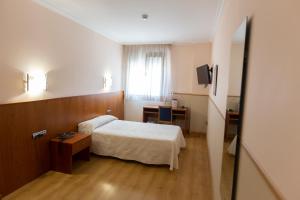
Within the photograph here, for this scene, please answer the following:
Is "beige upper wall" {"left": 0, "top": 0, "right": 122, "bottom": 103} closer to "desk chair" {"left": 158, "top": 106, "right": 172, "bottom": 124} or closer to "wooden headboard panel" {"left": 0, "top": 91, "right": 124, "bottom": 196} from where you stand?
"wooden headboard panel" {"left": 0, "top": 91, "right": 124, "bottom": 196}

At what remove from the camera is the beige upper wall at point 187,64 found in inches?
210

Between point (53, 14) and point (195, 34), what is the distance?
3.05m

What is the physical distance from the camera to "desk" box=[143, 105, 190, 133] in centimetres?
537

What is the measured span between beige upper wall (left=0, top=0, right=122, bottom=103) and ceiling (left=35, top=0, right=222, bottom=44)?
238mm

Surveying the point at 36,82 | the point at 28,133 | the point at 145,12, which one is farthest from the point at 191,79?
the point at 28,133

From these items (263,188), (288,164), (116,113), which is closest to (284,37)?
(288,164)

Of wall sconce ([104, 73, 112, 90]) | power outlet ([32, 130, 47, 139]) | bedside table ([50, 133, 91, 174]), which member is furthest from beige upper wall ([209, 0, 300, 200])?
wall sconce ([104, 73, 112, 90])

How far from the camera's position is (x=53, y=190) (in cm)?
253

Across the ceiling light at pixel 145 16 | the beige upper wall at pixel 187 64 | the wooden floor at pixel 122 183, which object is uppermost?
the ceiling light at pixel 145 16

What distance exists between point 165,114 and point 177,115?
454 millimetres

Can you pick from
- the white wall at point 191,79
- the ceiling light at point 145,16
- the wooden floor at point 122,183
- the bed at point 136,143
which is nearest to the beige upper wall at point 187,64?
the white wall at point 191,79

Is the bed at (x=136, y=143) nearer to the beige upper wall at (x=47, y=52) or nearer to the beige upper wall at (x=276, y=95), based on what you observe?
the beige upper wall at (x=47, y=52)

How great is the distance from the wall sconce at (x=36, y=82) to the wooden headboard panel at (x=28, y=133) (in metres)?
0.18

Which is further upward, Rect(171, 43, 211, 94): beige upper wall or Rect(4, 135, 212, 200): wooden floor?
Rect(171, 43, 211, 94): beige upper wall
